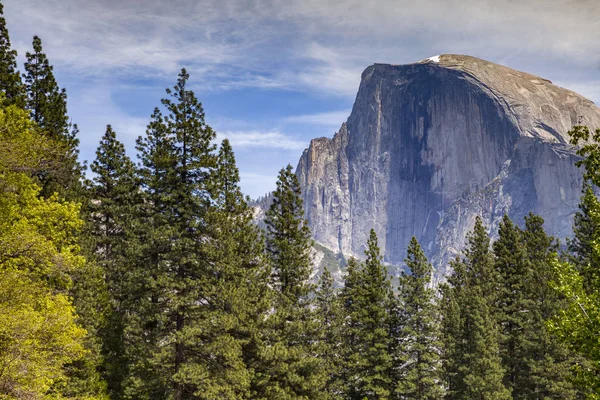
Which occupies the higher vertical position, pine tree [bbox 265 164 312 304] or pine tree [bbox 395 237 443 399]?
pine tree [bbox 265 164 312 304]

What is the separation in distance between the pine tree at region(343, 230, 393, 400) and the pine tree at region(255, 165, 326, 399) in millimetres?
5254

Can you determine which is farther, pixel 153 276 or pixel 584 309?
pixel 153 276

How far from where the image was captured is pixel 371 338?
37.8 metres

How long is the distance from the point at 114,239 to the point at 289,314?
14.3 m

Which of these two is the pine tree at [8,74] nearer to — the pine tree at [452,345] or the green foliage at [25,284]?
the green foliage at [25,284]

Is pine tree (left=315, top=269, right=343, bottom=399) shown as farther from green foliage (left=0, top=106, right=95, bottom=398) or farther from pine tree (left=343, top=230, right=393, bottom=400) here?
green foliage (left=0, top=106, right=95, bottom=398)

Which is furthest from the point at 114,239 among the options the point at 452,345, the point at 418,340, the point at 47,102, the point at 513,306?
the point at 513,306

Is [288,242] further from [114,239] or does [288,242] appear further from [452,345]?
[452,345]

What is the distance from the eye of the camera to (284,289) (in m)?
34.5

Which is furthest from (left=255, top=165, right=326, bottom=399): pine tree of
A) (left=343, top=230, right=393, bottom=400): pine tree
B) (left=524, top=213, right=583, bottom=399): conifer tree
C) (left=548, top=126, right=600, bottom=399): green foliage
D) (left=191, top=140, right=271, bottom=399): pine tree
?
(left=524, top=213, right=583, bottom=399): conifer tree

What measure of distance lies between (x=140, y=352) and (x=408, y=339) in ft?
74.8

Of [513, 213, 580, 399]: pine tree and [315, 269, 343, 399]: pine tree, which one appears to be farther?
[513, 213, 580, 399]: pine tree

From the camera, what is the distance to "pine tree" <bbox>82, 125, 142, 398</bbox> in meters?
30.1

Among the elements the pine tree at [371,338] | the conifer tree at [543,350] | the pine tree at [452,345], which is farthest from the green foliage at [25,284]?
the conifer tree at [543,350]
